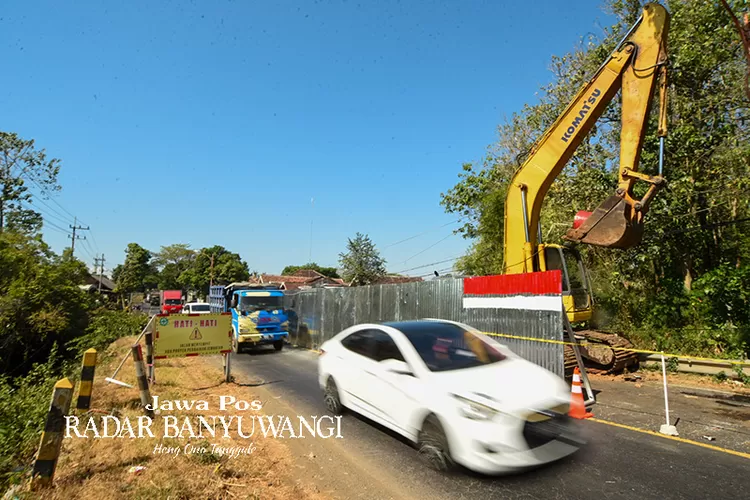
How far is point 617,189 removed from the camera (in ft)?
26.9

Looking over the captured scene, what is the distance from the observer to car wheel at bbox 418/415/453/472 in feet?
14.1

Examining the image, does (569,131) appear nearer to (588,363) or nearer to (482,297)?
(482,297)

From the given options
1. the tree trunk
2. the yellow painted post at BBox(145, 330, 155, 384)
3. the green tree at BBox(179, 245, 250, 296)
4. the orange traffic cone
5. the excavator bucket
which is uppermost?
the green tree at BBox(179, 245, 250, 296)

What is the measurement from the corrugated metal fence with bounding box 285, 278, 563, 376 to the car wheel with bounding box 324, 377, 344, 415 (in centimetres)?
421

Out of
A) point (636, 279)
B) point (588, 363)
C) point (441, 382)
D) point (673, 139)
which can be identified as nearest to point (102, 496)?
point (441, 382)

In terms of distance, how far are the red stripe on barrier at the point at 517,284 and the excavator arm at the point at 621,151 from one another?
505mm

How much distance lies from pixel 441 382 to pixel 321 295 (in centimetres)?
1237

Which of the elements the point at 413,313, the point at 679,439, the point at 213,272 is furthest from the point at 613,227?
the point at 213,272

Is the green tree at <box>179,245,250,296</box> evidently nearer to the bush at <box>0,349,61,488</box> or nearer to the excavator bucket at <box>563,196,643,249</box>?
the bush at <box>0,349,61,488</box>

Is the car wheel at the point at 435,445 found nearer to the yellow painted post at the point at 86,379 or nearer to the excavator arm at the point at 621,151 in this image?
the yellow painted post at the point at 86,379

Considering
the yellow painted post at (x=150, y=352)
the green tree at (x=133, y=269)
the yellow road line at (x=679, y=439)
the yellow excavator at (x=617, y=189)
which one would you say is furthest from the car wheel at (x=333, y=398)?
the green tree at (x=133, y=269)

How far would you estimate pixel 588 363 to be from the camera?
1022 cm

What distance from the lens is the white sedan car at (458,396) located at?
4.00 metres

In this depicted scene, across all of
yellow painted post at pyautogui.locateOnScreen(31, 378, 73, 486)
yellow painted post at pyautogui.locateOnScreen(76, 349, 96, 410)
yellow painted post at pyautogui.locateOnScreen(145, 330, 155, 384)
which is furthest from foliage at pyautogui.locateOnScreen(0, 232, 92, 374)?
yellow painted post at pyautogui.locateOnScreen(31, 378, 73, 486)
